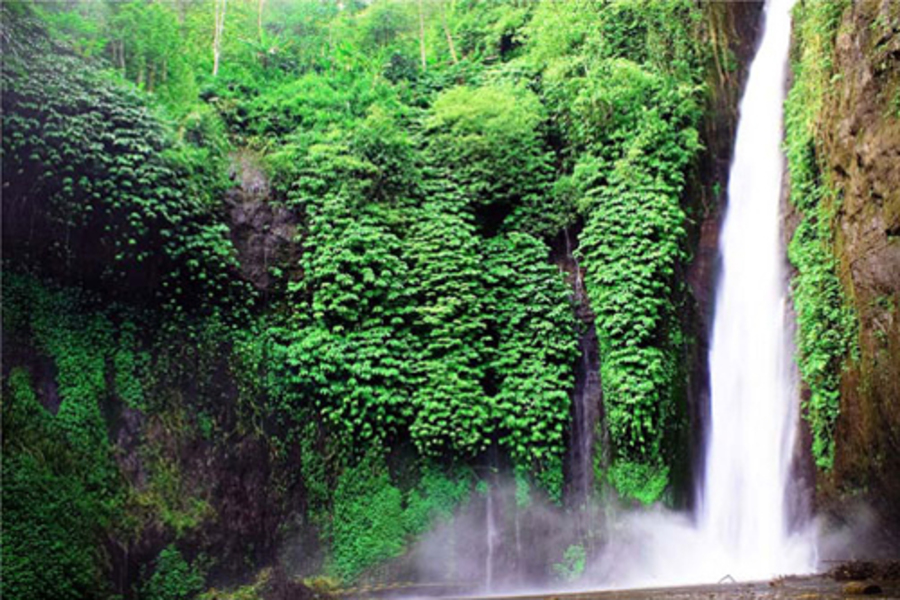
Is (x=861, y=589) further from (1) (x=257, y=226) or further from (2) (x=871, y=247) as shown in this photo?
(1) (x=257, y=226)

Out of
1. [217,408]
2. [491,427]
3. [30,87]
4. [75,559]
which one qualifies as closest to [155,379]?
[217,408]

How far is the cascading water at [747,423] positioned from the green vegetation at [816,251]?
47 cm

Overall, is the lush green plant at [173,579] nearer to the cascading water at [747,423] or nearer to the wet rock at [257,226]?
the wet rock at [257,226]

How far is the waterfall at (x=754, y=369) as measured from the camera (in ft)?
28.5

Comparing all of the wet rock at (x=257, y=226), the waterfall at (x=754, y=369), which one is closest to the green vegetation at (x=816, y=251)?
the waterfall at (x=754, y=369)

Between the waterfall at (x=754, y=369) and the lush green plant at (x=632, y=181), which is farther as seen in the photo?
the lush green plant at (x=632, y=181)

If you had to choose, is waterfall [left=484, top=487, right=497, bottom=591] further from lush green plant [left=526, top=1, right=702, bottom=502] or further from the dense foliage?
lush green plant [left=526, top=1, right=702, bottom=502]

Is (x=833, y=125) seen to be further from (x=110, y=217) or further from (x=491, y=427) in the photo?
(x=110, y=217)

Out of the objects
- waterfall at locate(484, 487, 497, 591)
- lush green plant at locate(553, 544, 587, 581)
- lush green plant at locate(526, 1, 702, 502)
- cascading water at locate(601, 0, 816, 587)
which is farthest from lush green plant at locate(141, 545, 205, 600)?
lush green plant at locate(526, 1, 702, 502)

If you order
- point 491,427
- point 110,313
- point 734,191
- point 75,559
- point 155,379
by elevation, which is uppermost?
point 734,191

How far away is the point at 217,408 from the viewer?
29.1 feet

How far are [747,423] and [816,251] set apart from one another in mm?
2396

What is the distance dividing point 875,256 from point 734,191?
335 centimetres

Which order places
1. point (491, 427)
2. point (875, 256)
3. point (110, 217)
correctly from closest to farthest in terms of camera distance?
point (875, 256) < point (110, 217) < point (491, 427)
